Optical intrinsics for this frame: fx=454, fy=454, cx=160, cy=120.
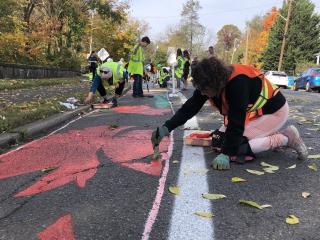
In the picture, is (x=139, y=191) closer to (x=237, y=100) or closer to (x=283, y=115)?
(x=237, y=100)

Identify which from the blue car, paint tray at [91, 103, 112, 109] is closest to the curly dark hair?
paint tray at [91, 103, 112, 109]

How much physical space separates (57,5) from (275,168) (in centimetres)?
3479

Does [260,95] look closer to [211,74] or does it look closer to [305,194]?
[211,74]

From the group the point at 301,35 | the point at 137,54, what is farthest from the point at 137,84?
the point at 301,35

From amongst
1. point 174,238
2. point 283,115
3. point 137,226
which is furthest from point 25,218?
point 283,115

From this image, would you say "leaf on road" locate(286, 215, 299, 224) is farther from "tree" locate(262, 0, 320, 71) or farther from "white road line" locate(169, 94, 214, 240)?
"tree" locate(262, 0, 320, 71)

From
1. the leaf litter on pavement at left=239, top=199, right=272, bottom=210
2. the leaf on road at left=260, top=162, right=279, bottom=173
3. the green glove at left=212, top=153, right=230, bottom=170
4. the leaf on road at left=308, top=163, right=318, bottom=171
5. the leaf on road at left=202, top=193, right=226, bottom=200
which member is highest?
the green glove at left=212, top=153, right=230, bottom=170

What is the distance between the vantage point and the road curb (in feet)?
21.4

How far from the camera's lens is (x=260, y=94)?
4.87m

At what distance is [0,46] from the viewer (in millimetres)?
27297

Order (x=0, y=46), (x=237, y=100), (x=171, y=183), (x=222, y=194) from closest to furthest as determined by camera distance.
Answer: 1. (x=222, y=194)
2. (x=171, y=183)
3. (x=237, y=100)
4. (x=0, y=46)

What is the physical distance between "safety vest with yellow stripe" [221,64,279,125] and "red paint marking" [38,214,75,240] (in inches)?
85.2

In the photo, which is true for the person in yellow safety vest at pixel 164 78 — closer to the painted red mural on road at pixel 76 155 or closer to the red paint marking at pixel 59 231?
the painted red mural on road at pixel 76 155

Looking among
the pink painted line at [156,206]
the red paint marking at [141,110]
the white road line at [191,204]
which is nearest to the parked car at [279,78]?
the red paint marking at [141,110]
